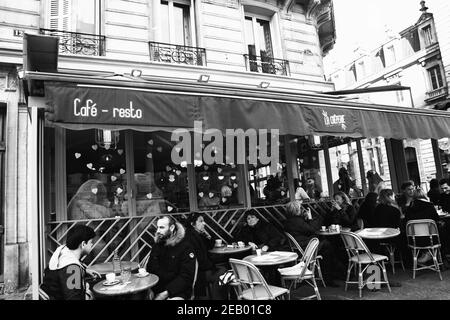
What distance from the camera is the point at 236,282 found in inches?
154

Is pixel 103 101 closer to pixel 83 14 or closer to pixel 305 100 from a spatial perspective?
pixel 305 100

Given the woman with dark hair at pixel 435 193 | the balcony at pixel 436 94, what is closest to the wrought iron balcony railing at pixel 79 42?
the woman with dark hair at pixel 435 193

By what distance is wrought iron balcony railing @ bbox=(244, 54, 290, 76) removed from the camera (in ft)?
28.7

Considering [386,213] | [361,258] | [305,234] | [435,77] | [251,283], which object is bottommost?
[361,258]

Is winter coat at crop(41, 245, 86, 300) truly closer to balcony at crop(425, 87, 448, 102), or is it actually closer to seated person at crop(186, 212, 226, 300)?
seated person at crop(186, 212, 226, 300)

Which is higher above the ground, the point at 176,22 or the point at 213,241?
the point at 176,22

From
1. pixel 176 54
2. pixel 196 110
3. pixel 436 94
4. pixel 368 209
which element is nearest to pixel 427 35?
pixel 436 94

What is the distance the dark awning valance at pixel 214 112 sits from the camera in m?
3.62

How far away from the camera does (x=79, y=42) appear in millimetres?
6977

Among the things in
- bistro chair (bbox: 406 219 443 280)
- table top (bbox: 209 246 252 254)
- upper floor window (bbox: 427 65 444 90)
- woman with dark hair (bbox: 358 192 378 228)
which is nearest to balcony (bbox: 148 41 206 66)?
table top (bbox: 209 246 252 254)

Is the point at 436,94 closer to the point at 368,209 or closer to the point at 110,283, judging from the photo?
the point at 368,209

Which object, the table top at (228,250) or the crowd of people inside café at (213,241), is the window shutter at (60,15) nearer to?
the crowd of people inside café at (213,241)

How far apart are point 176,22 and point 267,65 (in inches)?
107

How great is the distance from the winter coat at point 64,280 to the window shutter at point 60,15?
5.83 meters
